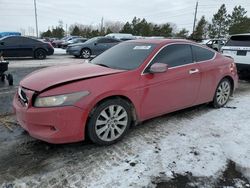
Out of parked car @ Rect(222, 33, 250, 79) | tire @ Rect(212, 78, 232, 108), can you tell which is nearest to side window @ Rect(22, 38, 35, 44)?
parked car @ Rect(222, 33, 250, 79)

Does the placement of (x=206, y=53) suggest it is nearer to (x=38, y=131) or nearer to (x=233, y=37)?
(x=38, y=131)

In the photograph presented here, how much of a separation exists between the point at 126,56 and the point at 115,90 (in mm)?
1049

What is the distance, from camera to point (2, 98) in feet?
19.2

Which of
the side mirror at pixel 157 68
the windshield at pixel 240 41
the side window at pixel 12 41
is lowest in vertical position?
the side mirror at pixel 157 68

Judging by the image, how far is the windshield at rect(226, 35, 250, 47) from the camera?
7.94 m

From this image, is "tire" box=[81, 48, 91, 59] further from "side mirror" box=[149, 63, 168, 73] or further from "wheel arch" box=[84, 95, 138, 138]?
"wheel arch" box=[84, 95, 138, 138]

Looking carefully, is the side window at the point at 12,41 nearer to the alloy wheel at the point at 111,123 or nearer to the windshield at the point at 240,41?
the windshield at the point at 240,41

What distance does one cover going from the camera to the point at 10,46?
540 inches

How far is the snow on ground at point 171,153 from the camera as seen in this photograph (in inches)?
114

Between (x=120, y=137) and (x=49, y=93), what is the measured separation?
119cm

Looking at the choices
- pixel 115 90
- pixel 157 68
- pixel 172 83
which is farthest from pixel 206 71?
pixel 115 90

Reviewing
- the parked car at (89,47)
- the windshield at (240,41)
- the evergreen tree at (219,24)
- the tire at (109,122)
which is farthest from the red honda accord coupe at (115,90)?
the evergreen tree at (219,24)

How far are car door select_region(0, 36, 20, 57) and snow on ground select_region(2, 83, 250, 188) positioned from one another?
11.6 meters

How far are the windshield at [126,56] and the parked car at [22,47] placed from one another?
35.1ft
